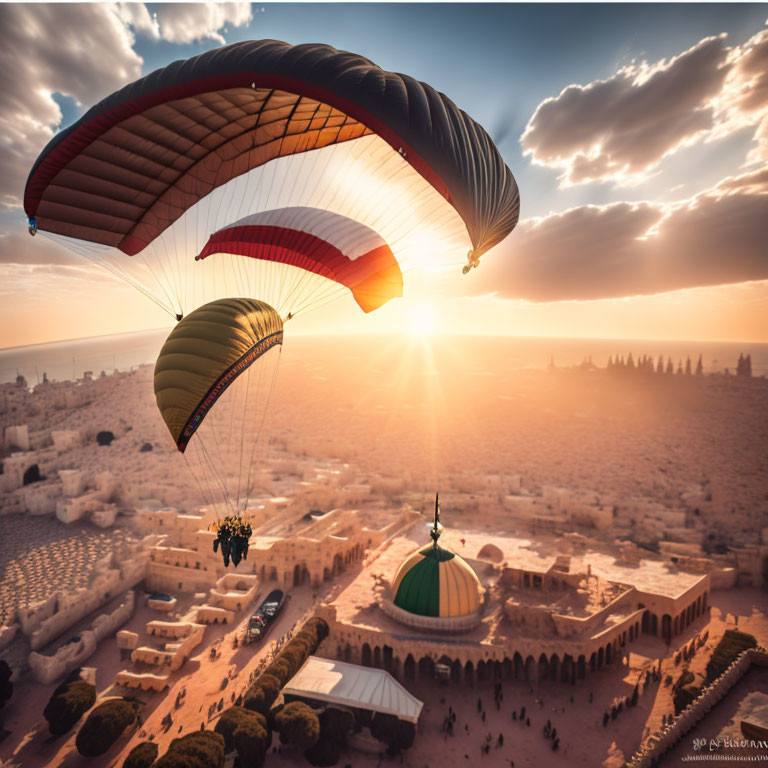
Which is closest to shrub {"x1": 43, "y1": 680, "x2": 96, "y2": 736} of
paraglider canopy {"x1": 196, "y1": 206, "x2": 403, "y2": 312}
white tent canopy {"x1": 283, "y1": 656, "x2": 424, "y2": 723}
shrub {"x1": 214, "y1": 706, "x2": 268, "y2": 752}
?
shrub {"x1": 214, "y1": 706, "x2": 268, "y2": 752}

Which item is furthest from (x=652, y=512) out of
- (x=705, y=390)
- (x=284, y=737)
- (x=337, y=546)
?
(x=705, y=390)

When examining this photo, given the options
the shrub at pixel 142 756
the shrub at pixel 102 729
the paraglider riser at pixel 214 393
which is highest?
the paraglider riser at pixel 214 393

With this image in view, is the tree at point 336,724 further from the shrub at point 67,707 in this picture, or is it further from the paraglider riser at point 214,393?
the paraglider riser at point 214,393

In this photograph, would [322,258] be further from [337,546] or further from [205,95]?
[337,546]

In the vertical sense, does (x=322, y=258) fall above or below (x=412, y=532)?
above

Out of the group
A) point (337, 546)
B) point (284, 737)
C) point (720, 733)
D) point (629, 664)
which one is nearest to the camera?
point (720, 733)

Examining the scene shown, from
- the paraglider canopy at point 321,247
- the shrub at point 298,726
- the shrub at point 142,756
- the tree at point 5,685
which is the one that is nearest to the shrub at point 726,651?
the shrub at point 298,726

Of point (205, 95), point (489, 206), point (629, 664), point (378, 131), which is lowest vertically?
point (629, 664)
